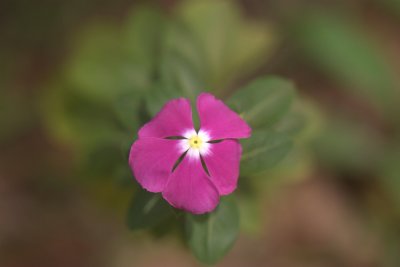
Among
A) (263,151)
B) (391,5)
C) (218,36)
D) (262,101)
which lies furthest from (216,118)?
(391,5)

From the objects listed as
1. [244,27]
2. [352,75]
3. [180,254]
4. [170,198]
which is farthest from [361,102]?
[170,198]

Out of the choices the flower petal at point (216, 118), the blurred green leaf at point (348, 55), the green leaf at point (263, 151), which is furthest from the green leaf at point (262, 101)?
the blurred green leaf at point (348, 55)

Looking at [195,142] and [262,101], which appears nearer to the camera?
[195,142]

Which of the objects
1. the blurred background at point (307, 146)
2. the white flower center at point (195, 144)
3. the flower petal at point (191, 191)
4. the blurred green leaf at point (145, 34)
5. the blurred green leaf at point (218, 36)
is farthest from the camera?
the blurred background at point (307, 146)

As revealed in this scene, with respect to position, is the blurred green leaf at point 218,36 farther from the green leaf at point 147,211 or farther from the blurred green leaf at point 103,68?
the green leaf at point 147,211

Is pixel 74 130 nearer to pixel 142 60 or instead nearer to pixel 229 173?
pixel 142 60

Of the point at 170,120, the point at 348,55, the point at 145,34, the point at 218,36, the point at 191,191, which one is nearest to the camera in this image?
the point at 191,191

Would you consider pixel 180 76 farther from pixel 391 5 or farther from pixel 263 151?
pixel 391 5

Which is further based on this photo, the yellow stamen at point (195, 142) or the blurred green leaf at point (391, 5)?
the blurred green leaf at point (391, 5)
